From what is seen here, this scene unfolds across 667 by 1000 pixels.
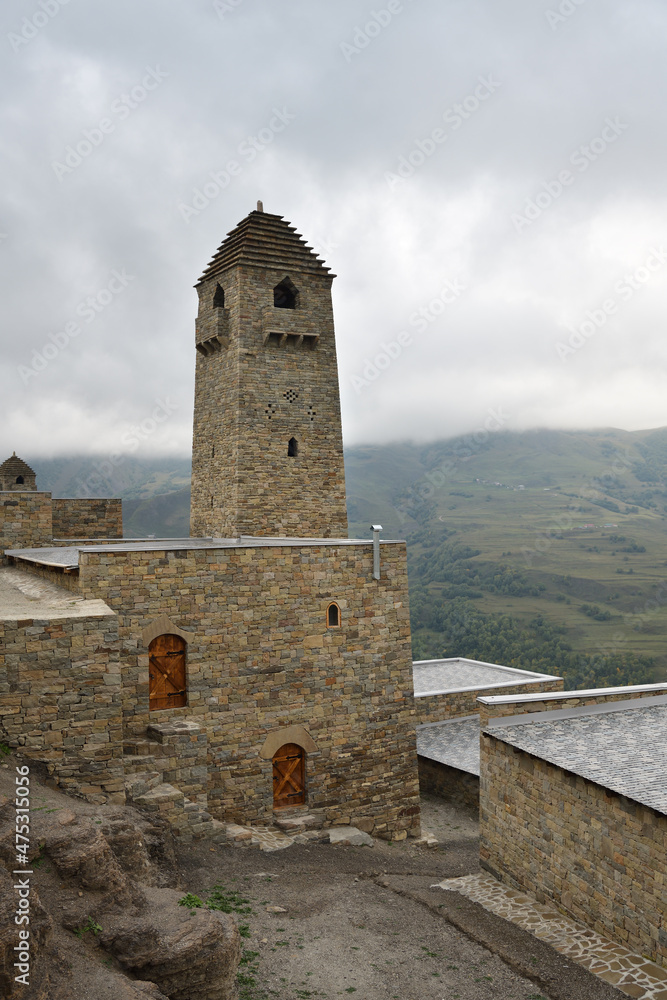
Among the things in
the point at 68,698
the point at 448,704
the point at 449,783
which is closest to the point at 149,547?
the point at 68,698

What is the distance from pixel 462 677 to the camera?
23.4 m

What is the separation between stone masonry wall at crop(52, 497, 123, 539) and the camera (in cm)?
2021

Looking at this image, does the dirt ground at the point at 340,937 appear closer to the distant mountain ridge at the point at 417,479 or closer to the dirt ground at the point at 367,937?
the dirt ground at the point at 367,937

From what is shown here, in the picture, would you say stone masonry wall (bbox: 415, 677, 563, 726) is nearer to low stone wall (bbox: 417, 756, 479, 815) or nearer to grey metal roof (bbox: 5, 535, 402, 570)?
low stone wall (bbox: 417, 756, 479, 815)

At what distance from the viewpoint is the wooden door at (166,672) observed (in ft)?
40.1

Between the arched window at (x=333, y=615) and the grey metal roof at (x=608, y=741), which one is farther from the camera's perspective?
the arched window at (x=333, y=615)

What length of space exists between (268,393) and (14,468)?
16.8 m

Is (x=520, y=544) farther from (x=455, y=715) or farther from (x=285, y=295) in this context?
(x=285, y=295)

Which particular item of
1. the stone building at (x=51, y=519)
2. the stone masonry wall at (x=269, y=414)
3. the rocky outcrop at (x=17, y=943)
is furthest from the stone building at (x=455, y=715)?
the rocky outcrop at (x=17, y=943)

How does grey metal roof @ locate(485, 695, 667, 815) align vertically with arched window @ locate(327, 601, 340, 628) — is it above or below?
below

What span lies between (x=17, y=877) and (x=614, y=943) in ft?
24.9

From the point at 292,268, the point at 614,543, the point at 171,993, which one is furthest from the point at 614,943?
the point at 614,543

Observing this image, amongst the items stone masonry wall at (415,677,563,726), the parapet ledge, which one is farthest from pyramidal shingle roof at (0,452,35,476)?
the parapet ledge

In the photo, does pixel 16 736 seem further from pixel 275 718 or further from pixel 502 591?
pixel 502 591
